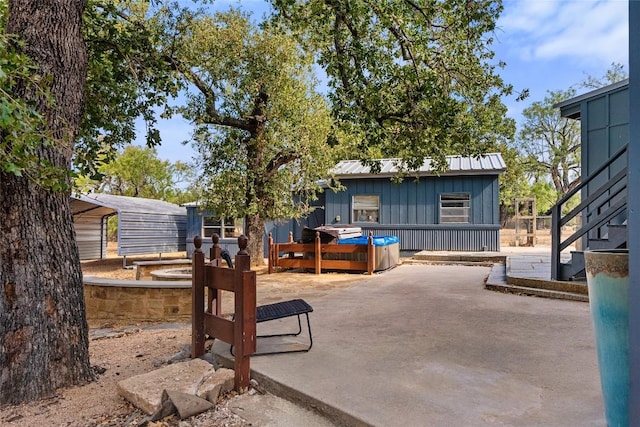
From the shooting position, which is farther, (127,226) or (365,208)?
(127,226)

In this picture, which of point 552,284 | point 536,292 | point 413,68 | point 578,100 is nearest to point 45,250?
point 413,68

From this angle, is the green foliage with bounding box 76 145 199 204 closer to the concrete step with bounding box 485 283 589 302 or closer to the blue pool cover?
the blue pool cover

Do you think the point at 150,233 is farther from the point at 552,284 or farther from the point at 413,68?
the point at 552,284

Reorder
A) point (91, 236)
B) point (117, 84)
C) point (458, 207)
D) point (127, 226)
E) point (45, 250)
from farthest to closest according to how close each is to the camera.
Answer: point (91, 236) < point (127, 226) < point (458, 207) < point (117, 84) < point (45, 250)

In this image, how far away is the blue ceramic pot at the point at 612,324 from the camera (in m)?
1.74

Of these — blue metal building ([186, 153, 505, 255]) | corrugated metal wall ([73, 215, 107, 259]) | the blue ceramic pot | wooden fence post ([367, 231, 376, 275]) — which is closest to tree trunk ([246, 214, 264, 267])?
blue metal building ([186, 153, 505, 255])

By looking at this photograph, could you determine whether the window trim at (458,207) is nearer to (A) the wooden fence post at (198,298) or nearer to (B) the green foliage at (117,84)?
(B) the green foliage at (117,84)

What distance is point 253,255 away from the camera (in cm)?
1240

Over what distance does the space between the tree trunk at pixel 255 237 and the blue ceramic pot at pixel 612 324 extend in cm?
1072

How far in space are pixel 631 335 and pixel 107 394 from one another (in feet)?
10.8

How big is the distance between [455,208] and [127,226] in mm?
Answer: 11841

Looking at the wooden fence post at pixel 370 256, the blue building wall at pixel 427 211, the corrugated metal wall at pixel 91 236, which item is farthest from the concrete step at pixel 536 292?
the corrugated metal wall at pixel 91 236

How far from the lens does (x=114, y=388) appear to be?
3.24 metres

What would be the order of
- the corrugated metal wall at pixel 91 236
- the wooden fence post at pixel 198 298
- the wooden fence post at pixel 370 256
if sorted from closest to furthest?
the wooden fence post at pixel 198 298 → the wooden fence post at pixel 370 256 → the corrugated metal wall at pixel 91 236
